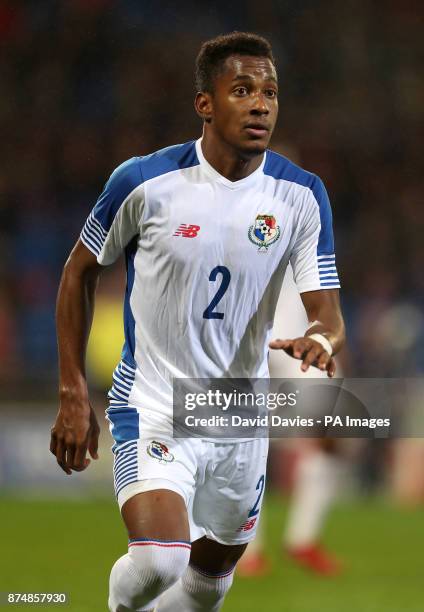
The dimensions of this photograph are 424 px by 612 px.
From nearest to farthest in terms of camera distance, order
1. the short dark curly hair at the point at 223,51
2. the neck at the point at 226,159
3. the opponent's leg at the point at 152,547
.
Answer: the opponent's leg at the point at 152,547, the short dark curly hair at the point at 223,51, the neck at the point at 226,159

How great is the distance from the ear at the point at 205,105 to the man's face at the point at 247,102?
0.25ft

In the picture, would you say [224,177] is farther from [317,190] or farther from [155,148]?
[155,148]

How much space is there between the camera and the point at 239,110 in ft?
13.0

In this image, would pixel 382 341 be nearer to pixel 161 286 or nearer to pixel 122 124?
pixel 122 124

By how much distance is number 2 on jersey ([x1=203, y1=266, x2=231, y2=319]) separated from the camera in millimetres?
4074

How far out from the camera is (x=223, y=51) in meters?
4.05

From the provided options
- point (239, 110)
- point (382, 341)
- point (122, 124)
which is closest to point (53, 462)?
point (382, 341)

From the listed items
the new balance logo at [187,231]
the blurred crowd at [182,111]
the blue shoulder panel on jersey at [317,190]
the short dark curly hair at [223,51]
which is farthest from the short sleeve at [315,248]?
the blurred crowd at [182,111]

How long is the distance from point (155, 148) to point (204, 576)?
8502mm

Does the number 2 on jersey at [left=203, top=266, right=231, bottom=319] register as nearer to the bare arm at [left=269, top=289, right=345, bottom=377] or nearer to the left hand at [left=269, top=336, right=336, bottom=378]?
the bare arm at [left=269, top=289, right=345, bottom=377]

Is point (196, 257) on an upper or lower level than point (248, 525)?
upper

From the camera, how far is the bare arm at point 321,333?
3.55 metres

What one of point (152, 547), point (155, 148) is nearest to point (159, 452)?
point (152, 547)

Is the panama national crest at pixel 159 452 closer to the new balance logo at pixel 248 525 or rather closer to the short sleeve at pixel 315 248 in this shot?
the new balance logo at pixel 248 525
